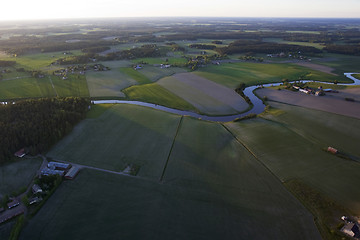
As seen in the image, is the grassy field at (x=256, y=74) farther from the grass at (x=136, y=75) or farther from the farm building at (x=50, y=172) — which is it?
the farm building at (x=50, y=172)

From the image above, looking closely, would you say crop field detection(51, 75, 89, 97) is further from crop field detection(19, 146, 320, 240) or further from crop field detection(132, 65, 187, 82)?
crop field detection(19, 146, 320, 240)

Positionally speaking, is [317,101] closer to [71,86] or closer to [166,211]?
[166,211]

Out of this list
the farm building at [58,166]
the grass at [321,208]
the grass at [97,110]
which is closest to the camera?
the grass at [321,208]

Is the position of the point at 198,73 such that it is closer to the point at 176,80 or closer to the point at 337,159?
the point at 176,80

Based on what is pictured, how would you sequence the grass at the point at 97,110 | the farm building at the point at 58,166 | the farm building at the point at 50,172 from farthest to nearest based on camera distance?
the grass at the point at 97,110 → the farm building at the point at 58,166 → the farm building at the point at 50,172

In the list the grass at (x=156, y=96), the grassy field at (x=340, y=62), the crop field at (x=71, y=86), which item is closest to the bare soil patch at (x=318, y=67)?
the grassy field at (x=340, y=62)

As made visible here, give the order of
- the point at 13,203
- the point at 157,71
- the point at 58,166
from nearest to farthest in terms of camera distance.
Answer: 1. the point at 13,203
2. the point at 58,166
3. the point at 157,71

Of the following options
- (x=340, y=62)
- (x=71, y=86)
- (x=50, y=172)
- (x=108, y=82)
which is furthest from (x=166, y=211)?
(x=340, y=62)
